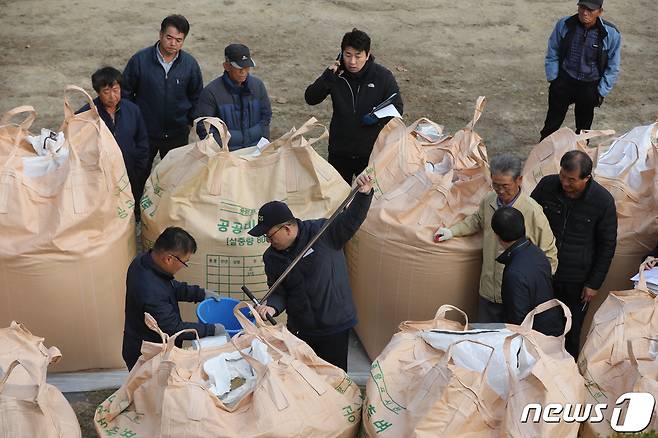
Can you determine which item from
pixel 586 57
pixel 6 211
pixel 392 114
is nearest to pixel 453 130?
pixel 586 57

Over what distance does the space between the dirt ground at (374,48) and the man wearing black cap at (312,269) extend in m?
2.77

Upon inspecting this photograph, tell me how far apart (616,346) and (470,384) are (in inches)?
28.9

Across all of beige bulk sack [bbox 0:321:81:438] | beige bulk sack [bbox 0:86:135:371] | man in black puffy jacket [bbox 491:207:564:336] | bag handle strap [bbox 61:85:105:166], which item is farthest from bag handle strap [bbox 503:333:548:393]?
bag handle strap [bbox 61:85:105:166]

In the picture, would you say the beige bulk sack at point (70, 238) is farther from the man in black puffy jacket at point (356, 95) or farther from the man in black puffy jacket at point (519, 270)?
the man in black puffy jacket at point (519, 270)

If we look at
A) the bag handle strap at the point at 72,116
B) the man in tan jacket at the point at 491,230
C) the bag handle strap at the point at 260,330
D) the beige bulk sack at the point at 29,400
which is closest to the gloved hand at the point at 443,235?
the man in tan jacket at the point at 491,230

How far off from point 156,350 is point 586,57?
3867mm

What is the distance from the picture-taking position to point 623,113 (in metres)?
7.60

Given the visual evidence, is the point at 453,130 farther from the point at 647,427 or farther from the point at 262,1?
the point at 647,427

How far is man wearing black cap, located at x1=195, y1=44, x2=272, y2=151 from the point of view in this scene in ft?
15.7

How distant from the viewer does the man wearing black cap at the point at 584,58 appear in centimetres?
602

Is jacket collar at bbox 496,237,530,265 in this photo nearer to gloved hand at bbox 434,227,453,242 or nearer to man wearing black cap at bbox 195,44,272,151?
gloved hand at bbox 434,227,453,242

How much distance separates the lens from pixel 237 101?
4.91 m

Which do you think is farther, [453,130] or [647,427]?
[453,130]

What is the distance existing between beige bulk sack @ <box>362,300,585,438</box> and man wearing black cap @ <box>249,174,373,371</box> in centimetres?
40
